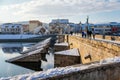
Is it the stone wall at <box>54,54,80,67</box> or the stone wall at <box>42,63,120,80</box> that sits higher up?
the stone wall at <box>42,63,120,80</box>

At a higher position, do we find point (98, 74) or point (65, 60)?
point (98, 74)

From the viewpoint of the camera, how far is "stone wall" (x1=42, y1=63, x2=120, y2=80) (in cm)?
720

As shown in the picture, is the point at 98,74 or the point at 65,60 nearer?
the point at 98,74

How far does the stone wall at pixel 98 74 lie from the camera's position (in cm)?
720

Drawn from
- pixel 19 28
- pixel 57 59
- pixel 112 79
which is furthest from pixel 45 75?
pixel 19 28

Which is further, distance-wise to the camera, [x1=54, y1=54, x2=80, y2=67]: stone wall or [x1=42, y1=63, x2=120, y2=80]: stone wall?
[x1=54, y1=54, x2=80, y2=67]: stone wall

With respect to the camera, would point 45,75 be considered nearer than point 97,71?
Yes

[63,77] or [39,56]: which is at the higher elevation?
[63,77]

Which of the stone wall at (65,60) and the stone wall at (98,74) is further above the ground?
the stone wall at (98,74)

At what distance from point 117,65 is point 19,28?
145278 millimetres

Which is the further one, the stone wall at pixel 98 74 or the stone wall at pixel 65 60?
the stone wall at pixel 65 60

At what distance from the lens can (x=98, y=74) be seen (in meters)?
7.81

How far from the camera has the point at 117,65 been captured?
817cm

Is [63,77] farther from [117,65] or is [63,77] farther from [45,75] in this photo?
[117,65]
